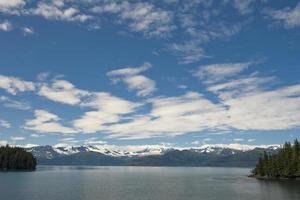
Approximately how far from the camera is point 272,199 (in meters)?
116

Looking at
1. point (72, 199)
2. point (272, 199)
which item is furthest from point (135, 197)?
point (272, 199)

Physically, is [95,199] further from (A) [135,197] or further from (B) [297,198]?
(B) [297,198]

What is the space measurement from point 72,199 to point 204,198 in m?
37.6

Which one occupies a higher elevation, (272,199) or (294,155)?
(294,155)

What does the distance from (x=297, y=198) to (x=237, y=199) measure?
1607 centimetres

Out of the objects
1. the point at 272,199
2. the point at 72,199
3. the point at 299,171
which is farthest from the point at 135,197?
the point at 299,171

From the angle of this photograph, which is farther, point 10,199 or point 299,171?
point 299,171

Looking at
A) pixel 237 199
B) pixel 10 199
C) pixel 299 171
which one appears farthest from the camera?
pixel 299 171

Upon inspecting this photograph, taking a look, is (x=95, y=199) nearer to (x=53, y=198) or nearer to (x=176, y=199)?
(x=53, y=198)

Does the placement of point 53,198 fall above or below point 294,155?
below

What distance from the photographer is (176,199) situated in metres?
121

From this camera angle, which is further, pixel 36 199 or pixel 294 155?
pixel 294 155

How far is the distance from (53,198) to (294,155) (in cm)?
12541

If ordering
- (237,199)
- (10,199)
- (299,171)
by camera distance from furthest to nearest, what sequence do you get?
(299,171), (237,199), (10,199)
